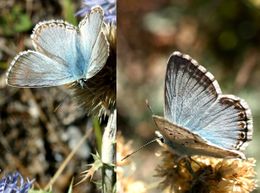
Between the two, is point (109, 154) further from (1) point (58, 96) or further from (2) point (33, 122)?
(2) point (33, 122)

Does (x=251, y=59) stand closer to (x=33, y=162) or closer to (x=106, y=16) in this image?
(x=106, y=16)

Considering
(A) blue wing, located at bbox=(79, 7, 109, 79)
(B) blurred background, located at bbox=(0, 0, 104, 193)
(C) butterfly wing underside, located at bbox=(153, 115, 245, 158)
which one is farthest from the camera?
(B) blurred background, located at bbox=(0, 0, 104, 193)

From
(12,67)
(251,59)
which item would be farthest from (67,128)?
(251,59)

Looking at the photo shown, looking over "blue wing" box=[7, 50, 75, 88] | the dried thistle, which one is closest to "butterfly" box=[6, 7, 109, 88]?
"blue wing" box=[7, 50, 75, 88]

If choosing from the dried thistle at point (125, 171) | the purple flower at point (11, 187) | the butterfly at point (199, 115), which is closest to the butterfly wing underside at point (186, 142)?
the butterfly at point (199, 115)

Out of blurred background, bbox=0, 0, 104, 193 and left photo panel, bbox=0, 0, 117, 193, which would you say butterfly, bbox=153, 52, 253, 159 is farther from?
blurred background, bbox=0, 0, 104, 193

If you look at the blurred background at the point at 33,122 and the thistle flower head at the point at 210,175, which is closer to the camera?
the thistle flower head at the point at 210,175

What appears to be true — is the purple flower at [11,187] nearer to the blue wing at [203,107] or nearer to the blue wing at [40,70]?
the blue wing at [40,70]
